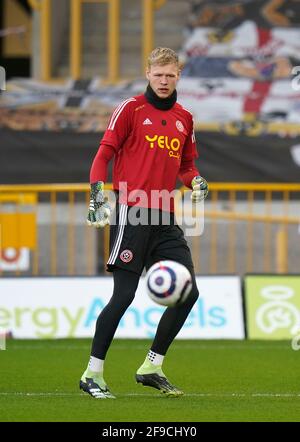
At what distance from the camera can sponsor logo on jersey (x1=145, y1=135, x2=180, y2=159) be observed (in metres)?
8.64

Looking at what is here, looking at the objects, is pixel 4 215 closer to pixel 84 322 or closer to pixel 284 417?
pixel 84 322

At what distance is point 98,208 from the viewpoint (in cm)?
843

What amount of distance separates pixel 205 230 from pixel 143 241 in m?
7.49

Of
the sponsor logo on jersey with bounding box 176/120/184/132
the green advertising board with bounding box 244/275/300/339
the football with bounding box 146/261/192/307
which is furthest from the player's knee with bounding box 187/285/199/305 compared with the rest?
the green advertising board with bounding box 244/275/300/339

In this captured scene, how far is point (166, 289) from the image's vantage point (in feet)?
26.7

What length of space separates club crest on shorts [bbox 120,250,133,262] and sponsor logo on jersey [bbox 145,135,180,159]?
727mm

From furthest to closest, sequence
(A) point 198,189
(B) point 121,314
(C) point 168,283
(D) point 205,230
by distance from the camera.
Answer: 1. (D) point 205,230
2. (A) point 198,189
3. (B) point 121,314
4. (C) point 168,283

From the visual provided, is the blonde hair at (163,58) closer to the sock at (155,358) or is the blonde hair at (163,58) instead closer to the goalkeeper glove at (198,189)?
the goalkeeper glove at (198,189)

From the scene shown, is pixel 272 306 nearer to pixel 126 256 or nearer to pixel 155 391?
pixel 155 391

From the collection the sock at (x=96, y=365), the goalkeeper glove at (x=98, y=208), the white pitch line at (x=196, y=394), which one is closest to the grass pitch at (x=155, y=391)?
the white pitch line at (x=196, y=394)

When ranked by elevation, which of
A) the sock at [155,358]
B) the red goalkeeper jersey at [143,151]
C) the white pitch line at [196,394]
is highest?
the red goalkeeper jersey at [143,151]

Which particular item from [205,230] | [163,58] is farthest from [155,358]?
[205,230]

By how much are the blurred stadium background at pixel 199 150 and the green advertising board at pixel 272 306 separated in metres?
0.01

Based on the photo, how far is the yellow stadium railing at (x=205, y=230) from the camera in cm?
1407
